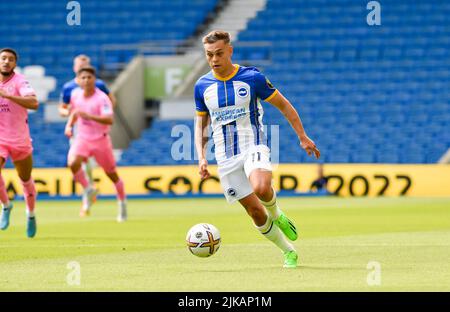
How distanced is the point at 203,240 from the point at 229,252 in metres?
1.64

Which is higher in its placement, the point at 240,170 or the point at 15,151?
the point at 15,151

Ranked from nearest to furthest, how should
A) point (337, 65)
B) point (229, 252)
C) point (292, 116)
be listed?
point (292, 116)
point (229, 252)
point (337, 65)

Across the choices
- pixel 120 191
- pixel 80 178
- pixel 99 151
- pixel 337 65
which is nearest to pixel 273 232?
pixel 120 191

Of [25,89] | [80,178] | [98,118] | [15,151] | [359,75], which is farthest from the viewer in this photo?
[359,75]

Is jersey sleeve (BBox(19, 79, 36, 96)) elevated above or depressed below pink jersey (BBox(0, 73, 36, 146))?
above

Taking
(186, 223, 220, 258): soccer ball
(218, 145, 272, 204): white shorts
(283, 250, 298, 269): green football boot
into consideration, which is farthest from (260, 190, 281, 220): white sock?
(186, 223, 220, 258): soccer ball

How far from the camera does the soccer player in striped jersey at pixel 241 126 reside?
10.3m

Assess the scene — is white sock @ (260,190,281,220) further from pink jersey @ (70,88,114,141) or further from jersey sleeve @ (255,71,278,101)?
pink jersey @ (70,88,114,141)

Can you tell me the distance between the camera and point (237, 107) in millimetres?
10383

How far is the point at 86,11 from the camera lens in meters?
36.5

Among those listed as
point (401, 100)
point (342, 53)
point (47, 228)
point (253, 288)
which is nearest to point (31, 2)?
point (342, 53)

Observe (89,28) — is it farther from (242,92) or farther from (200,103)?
(242,92)

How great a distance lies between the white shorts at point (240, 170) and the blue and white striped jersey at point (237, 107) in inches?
2.4

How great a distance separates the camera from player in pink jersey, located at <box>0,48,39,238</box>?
13.7 meters
